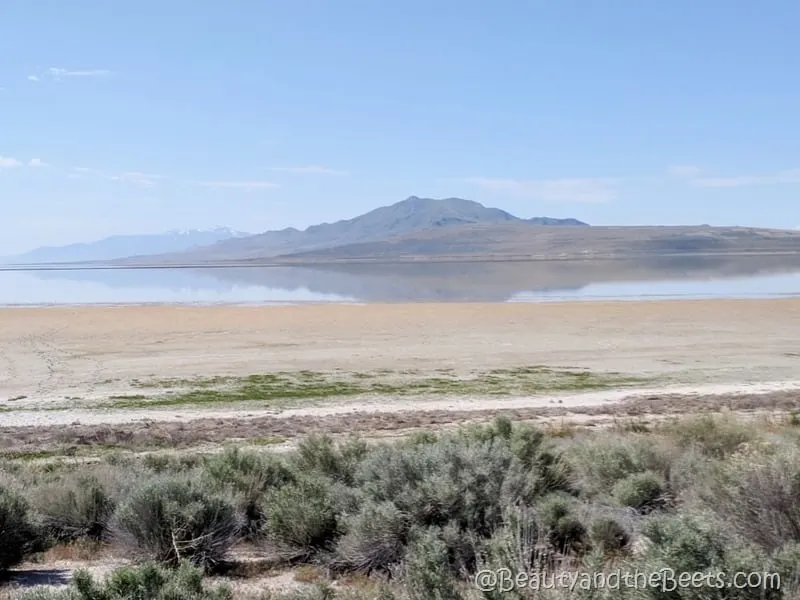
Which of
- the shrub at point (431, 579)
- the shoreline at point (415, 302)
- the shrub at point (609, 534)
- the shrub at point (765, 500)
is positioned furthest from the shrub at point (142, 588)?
the shoreline at point (415, 302)

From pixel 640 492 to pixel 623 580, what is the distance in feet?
9.26

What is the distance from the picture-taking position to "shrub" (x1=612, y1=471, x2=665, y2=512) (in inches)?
234

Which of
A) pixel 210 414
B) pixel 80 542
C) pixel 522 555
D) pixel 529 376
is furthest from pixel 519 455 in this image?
pixel 529 376

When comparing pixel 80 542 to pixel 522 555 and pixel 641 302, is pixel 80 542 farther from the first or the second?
pixel 641 302

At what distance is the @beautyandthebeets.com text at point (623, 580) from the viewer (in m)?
3.10

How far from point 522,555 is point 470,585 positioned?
30 cm

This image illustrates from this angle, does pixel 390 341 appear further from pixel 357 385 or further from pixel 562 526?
pixel 562 526

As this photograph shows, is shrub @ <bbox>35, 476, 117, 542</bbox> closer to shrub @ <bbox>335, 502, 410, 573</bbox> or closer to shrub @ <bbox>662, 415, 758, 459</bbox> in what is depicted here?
shrub @ <bbox>335, 502, 410, 573</bbox>

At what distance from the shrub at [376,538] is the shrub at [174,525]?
97 centimetres

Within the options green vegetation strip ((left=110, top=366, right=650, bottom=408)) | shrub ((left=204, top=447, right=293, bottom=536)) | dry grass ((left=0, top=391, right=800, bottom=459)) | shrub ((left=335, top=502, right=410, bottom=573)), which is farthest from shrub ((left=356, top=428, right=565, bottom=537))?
green vegetation strip ((left=110, top=366, right=650, bottom=408))

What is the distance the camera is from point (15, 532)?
5.27 m

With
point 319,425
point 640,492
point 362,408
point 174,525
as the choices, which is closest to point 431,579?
point 174,525

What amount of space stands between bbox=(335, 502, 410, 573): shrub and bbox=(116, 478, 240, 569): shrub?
968 millimetres

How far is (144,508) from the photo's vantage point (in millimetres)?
5324
